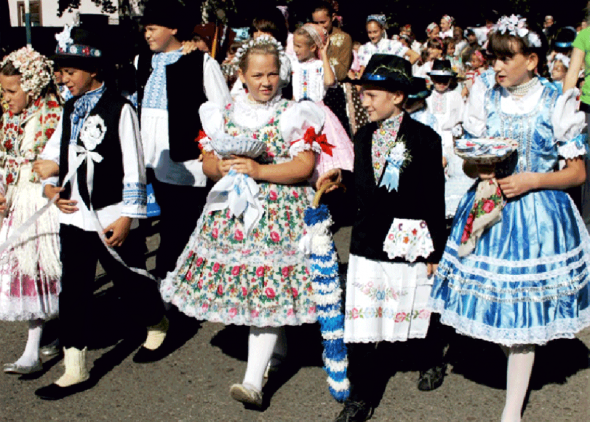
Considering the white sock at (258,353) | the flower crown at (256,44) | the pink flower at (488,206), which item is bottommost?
the white sock at (258,353)

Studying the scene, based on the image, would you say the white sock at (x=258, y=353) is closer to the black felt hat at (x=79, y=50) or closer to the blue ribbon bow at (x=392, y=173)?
the blue ribbon bow at (x=392, y=173)

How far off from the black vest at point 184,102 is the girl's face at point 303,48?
239 centimetres

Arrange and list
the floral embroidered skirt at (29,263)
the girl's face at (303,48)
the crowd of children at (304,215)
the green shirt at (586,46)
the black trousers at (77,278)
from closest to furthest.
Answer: the crowd of children at (304,215) → the black trousers at (77,278) → the floral embroidered skirt at (29,263) → the green shirt at (586,46) → the girl's face at (303,48)

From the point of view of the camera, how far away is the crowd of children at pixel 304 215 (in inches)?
147

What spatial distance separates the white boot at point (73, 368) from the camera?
4328 mm

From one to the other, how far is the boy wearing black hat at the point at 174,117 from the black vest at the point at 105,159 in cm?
81

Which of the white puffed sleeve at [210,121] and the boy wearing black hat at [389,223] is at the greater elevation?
the white puffed sleeve at [210,121]

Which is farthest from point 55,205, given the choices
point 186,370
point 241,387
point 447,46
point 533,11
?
point 533,11

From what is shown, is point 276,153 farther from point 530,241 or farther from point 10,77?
point 10,77

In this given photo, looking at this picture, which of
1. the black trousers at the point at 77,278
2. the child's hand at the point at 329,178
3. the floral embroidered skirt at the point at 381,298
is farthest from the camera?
the black trousers at the point at 77,278

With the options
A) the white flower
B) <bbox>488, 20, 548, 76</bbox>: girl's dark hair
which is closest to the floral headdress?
the white flower

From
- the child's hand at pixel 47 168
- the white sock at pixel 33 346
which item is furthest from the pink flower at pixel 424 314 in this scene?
the white sock at pixel 33 346

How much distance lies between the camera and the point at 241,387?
157 inches

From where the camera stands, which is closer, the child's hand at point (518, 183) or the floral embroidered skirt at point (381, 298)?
the child's hand at point (518, 183)
